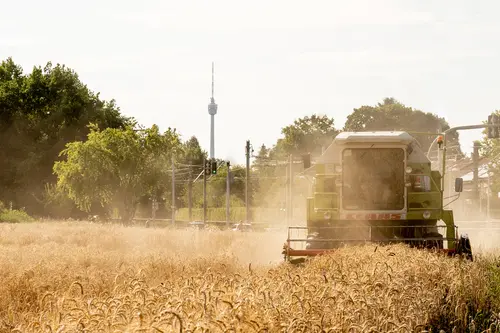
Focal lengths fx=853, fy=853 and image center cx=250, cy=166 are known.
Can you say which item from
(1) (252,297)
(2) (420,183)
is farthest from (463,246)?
(1) (252,297)

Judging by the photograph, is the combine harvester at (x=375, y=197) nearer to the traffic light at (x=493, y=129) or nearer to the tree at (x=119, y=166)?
the traffic light at (x=493, y=129)

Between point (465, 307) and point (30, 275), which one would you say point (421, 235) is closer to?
point (465, 307)

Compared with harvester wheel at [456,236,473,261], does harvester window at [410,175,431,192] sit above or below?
above

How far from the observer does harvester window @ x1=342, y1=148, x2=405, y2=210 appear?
2011 cm

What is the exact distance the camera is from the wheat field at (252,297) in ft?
22.5

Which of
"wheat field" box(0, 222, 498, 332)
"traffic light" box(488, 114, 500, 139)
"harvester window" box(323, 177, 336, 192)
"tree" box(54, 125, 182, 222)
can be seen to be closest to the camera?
"wheat field" box(0, 222, 498, 332)

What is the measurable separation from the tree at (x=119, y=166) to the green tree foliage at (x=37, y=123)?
15.6m

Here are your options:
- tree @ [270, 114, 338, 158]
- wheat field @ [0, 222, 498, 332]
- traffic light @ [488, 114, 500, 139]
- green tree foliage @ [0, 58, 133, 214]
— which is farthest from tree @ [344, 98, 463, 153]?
wheat field @ [0, 222, 498, 332]

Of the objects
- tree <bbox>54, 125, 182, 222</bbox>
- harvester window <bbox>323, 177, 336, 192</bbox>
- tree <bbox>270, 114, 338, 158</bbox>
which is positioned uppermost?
tree <bbox>270, 114, 338, 158</bbox>

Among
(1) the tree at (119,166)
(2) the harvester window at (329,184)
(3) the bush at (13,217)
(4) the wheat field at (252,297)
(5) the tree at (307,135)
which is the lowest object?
(4) the wheat field at (252,297)

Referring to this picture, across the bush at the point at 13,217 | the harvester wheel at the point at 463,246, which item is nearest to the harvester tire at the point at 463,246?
the harvester wheel at the point at 463,246

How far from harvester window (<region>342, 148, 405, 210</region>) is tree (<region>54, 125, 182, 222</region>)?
34.3m

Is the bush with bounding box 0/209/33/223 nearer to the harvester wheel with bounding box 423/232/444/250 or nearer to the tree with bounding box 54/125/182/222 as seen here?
the tree with bounding box 54/125/182/222

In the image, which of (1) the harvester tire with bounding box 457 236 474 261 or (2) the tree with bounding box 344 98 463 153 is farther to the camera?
(2) the tree with bounding box 344 98 463 153
